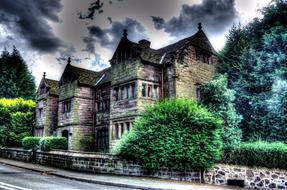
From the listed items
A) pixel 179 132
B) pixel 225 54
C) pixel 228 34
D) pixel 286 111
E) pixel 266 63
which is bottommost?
pixel 179 132

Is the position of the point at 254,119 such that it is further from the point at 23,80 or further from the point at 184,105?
the point at 23,80

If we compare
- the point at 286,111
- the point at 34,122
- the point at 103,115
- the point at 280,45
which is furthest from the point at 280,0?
the point at 34,122

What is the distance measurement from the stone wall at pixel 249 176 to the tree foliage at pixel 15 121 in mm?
25506

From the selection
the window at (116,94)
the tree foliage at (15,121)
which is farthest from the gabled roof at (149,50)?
the tree foliage at (15,121)

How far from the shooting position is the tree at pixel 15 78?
179ft

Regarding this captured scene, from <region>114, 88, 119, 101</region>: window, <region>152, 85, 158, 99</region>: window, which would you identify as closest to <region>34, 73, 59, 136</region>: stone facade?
<region>114, 88, 119, 101</region>: window

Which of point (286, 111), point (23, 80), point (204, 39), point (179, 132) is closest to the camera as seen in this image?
point (179, 132)

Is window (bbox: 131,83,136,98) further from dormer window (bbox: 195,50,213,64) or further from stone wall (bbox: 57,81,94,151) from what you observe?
stone wall (bbox: 57,81,94,151)

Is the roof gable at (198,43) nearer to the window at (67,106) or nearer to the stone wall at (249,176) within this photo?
the window at (67,106)

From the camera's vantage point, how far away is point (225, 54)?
29.3m

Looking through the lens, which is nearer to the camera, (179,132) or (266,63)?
(179,132)

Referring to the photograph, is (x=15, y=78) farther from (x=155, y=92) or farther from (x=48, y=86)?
(x=155, y=92)

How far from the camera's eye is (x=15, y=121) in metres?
35.1

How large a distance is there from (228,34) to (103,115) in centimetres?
1530
